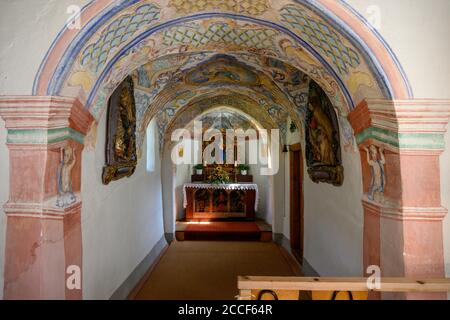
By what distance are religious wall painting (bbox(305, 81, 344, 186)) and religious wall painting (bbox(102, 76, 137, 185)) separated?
274cm

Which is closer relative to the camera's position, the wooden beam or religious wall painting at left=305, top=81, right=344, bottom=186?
the wooden beam

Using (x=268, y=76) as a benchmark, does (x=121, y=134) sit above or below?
below

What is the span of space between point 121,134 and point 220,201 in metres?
5.78

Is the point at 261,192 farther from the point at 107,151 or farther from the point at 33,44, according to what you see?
the point at 33,44

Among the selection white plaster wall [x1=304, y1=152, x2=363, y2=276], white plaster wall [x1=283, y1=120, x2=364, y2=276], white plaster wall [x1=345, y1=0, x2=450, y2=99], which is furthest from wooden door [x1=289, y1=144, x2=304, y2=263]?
white plaster wall [x1=345, y1=0, x2=450, y2=99]

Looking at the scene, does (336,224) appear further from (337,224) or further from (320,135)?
(320,135)

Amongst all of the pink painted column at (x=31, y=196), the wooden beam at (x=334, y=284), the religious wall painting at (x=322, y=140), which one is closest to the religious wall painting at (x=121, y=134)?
the pink painted column at (x=31, y=196)

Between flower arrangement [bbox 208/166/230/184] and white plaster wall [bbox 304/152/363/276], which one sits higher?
flower arrangement [bbox 208/166/230/184]

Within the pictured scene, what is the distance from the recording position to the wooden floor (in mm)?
4879

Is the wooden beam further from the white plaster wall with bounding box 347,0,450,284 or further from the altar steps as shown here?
the altar steps

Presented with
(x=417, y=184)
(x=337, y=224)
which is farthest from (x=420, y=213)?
(x=337, y=224)

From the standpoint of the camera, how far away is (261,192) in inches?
409

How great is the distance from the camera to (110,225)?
412 centimetres

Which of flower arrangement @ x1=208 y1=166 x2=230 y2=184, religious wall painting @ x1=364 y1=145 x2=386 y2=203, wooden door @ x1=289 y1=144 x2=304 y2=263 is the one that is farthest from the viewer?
flower arrangement @ x1=208 y1=166 x2=230 y2=184
